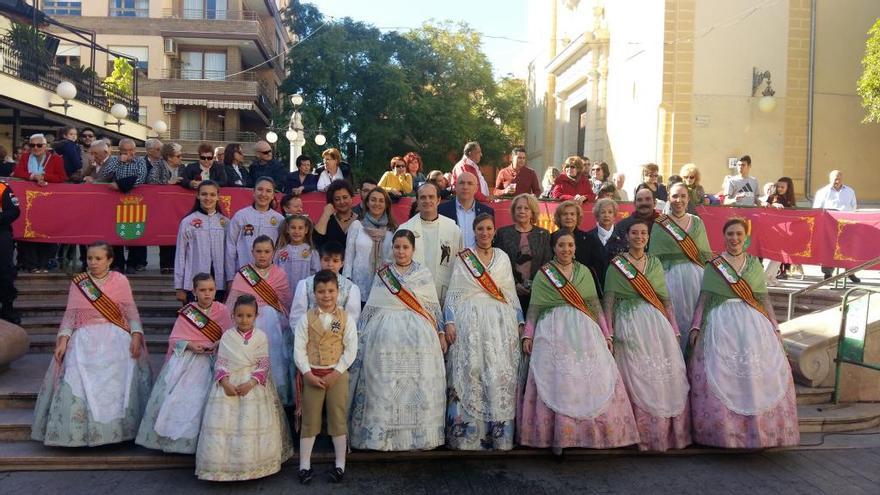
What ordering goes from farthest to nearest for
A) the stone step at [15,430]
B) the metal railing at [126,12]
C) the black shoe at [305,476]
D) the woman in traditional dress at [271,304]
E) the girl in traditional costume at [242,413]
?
the metal railing at [126,12] < the woman in traditional dress at [271,304] < the stone step at [15,430] < the black shoe at [305,476] < the girl in traditional costume at [242,413]

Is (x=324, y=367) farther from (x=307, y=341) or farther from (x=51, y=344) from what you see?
(x=51, y=344)

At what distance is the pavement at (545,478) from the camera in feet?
16.5

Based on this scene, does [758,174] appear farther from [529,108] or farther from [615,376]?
[529,108]

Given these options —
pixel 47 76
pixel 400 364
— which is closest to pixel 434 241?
pixel 400 364

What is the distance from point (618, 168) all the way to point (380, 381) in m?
15.8

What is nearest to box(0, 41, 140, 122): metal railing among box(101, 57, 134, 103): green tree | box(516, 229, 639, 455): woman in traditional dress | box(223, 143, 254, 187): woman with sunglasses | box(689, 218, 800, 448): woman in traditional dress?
box(101, 57, 134, 103): green tree

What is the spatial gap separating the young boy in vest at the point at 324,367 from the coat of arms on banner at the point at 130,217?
4.79m

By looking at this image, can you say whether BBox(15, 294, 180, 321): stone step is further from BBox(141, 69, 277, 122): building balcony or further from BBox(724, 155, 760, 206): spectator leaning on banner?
BBox(141, 69, 277, 122): building balcony

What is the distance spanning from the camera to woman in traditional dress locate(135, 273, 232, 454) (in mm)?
5242

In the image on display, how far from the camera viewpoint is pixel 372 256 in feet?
20.6

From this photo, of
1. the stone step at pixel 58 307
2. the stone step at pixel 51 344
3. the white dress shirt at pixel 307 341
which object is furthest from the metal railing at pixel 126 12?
the white dress shirt at pixel 307 341

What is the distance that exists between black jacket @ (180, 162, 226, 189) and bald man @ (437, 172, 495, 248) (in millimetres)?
3458

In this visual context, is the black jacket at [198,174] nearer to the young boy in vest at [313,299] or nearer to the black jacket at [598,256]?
the young boy in vest at [313,299]

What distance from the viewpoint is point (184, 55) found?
3822 centimetres
